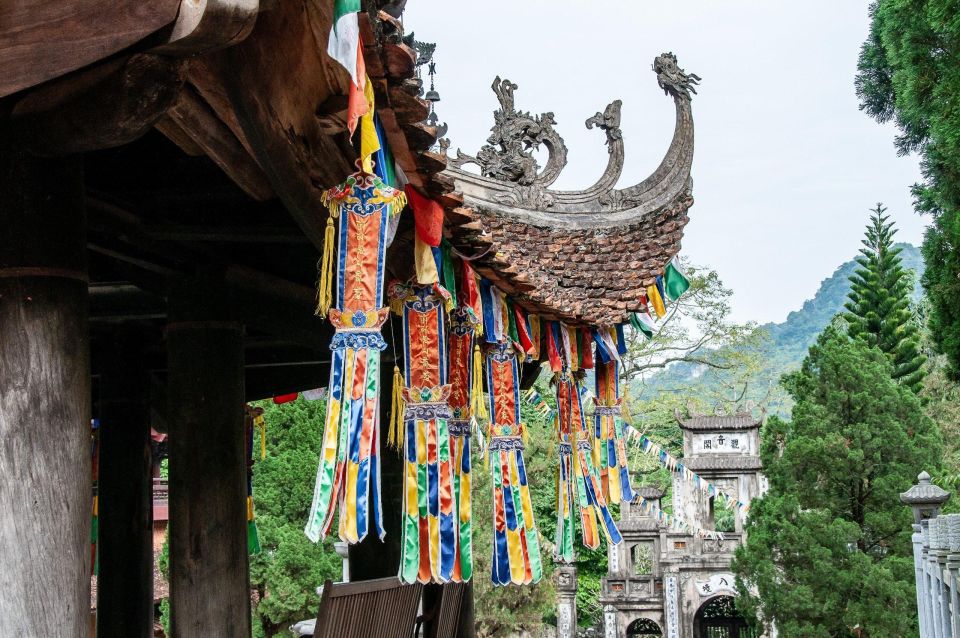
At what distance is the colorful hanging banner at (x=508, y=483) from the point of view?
4.46 metres

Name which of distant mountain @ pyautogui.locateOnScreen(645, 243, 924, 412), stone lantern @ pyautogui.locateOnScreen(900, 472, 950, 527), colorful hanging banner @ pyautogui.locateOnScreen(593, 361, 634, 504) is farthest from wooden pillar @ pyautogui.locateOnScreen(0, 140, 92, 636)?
distant mountain @ pyautogui.locateOnScreen(645, 243, 924, 412)

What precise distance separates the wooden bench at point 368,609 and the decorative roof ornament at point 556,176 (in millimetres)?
3571

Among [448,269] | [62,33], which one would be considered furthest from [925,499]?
[62,33]

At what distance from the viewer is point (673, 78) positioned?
293 inches

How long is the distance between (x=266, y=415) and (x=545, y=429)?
27.7 feet

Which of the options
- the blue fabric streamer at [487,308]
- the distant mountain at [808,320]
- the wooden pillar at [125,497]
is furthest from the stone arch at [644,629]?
the distant mountain at [808,320]

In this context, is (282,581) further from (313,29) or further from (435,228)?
(313,29)

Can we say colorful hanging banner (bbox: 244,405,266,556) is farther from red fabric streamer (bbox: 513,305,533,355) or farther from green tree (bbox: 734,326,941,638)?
green tree (bbox: 734,326,941,638)

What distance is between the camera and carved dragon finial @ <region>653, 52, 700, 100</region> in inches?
292

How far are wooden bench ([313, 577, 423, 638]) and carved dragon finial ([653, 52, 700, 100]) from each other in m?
4.54

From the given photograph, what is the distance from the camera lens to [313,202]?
11.3ft

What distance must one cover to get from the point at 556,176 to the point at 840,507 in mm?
8211

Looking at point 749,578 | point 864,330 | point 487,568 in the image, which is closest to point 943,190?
point 749,578

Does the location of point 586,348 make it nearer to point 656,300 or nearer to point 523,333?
point 656,300
